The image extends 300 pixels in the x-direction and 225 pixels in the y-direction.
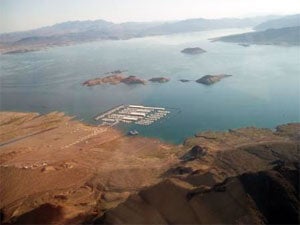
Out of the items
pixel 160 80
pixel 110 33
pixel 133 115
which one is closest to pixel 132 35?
pixel 110 33

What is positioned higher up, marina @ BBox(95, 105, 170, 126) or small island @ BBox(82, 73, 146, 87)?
marina @ BBox(95, 105, 170, 126)

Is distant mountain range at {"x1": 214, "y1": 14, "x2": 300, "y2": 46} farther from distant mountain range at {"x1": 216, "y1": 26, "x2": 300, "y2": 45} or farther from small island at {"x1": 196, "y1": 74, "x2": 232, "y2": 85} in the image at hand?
small island at {"x1": 196, "y1": 74, "x2": 232, "y2": 85}

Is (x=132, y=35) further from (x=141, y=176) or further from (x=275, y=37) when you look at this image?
(x=141, y=176)

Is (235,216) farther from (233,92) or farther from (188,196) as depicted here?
(233,92)

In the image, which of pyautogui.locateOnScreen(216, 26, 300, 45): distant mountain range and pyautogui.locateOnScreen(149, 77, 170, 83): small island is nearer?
pyautogui.locateOnScreen(149, 77, 170, 83): small island

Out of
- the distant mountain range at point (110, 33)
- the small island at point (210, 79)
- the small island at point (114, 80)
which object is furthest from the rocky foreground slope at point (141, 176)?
the distant mountain range at point (110, 33)

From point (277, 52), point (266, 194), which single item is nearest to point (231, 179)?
point (266, 194)

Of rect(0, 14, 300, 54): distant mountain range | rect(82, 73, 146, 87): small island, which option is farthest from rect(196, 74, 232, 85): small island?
rect(0, 14, 300, 54): distant mountain range
